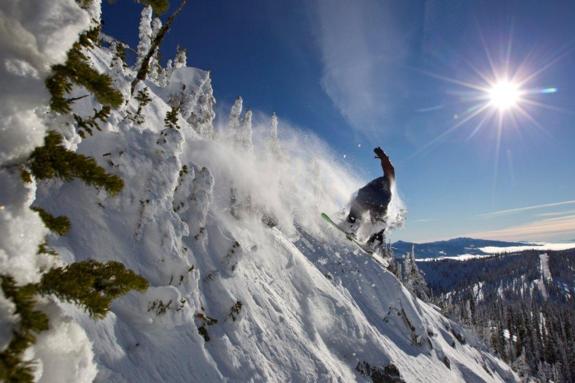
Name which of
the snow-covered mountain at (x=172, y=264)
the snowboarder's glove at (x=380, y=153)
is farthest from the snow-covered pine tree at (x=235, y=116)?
the snow-covered mountain at (x=172, y=264)

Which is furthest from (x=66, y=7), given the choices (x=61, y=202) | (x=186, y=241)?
(x=186, y=241)

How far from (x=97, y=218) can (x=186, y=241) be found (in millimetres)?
3000

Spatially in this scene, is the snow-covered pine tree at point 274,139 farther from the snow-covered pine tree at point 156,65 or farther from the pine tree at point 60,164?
the pine tree at point 60,164

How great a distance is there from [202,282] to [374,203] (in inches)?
924

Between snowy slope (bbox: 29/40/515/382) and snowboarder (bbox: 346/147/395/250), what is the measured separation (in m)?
13.2

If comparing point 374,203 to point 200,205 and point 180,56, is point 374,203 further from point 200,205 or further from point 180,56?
point 180,56

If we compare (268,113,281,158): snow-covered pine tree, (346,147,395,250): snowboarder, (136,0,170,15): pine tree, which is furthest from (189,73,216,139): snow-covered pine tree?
(136,0,170,15): pine tree

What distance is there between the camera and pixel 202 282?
10.1 meters

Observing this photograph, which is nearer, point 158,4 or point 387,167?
point 158,4

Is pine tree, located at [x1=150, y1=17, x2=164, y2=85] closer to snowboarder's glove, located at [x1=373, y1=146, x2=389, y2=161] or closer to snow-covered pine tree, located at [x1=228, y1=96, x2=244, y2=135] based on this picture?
snow-covered pine tree, located at [x1=228, y1=96, x2=244, y2=135]

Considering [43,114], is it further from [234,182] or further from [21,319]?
[234,182]

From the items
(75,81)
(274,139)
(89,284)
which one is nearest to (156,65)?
(274,139)

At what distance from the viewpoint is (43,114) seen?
2.24m

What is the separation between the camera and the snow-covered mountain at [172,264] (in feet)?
6.83
